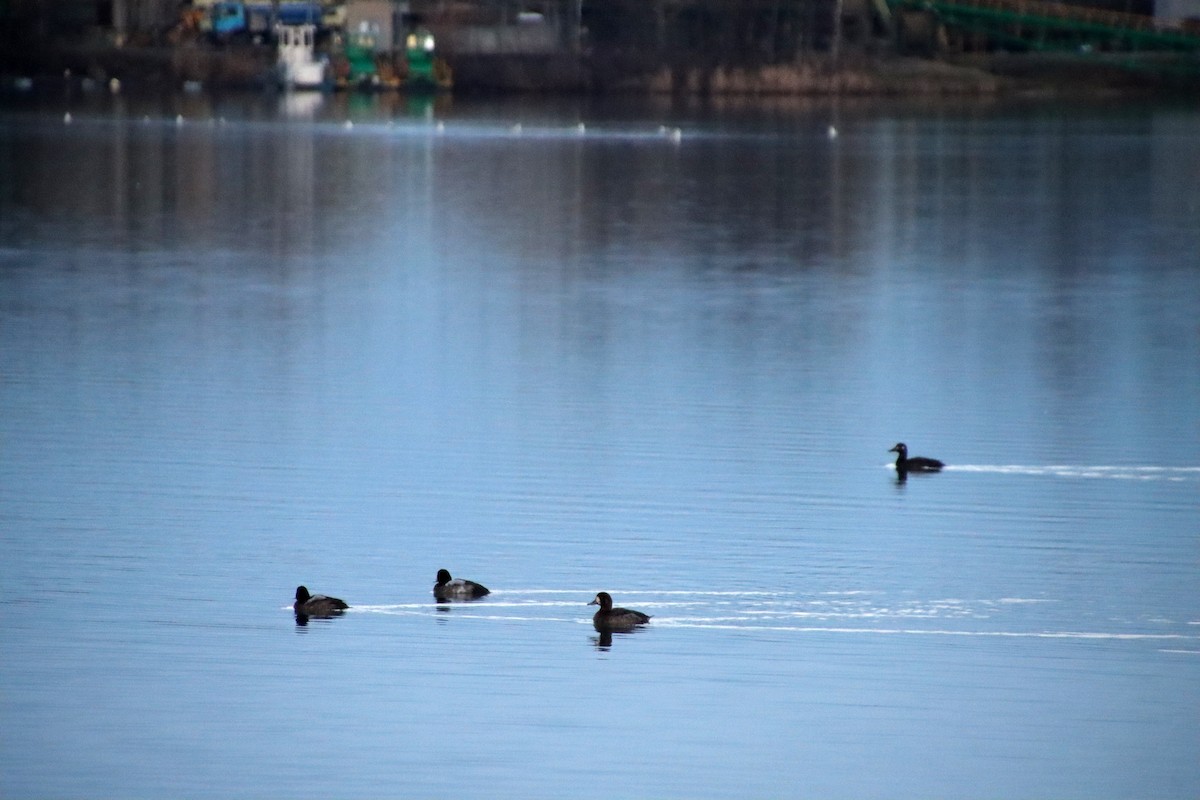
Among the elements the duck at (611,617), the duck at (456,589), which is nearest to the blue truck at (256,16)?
the duck at (456,589)

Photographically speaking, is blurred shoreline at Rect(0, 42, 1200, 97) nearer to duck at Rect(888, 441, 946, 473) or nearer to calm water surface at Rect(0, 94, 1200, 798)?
calm water surface at Rect(0, 94, 1200, 798)

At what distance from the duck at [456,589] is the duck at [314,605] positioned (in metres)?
0.49

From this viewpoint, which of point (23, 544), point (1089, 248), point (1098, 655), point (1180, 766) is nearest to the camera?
point (1180, 766)

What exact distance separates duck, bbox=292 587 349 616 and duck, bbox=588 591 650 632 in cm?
117

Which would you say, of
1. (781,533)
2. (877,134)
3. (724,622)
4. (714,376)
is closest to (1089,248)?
(714,376)

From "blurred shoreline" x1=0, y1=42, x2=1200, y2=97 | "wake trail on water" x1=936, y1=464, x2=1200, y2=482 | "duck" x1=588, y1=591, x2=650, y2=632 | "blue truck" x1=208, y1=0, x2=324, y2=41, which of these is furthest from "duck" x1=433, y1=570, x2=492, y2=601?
"blue truck" x1=208, y1=0, x2=324, y2=41

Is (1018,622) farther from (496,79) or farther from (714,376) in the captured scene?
(496,79)

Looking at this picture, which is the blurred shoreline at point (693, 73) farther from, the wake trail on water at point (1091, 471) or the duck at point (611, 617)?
the duck at point (611, 617)

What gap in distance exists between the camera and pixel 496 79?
8462cm

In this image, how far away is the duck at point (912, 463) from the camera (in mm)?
13594

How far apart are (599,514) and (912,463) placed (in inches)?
85.0

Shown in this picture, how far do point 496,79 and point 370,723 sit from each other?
252 ft

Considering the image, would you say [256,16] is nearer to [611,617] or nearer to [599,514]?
[599,514]

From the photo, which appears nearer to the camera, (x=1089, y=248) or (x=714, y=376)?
(x=714, y=376)
